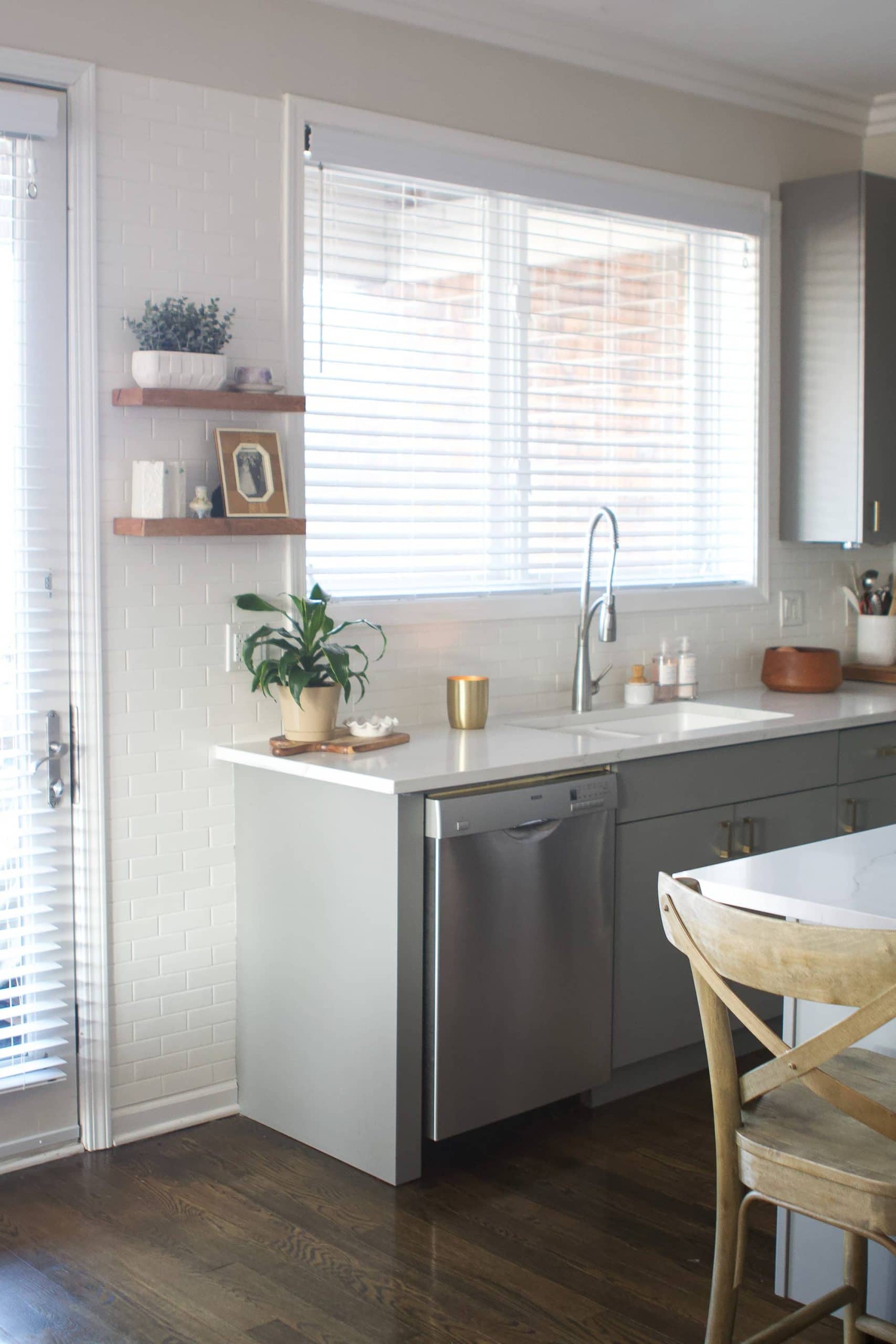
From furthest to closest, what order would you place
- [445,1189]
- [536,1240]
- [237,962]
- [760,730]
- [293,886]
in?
[760,730]
[237,962]
[293,886]
[445,1189]
[536,1240]

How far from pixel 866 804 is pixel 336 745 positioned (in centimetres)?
171

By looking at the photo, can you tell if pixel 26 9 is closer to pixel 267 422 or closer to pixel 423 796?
pixel 267 422

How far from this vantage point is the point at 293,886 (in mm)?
3309

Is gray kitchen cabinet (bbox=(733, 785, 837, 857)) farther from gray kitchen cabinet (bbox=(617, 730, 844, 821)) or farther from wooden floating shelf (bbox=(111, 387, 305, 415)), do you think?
wooden floating shelf (bbox=(111, 387, 305, 415))

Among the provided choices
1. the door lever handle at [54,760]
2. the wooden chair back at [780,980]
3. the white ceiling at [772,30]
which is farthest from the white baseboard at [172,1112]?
the white ceiling at [772,30]

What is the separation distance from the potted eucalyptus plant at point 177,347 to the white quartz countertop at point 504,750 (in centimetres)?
88

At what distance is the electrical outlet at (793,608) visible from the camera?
486cm

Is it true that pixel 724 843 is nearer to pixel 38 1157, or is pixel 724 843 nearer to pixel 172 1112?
pixel 172 1112

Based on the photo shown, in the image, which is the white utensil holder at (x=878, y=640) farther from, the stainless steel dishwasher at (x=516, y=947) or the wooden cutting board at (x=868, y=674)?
the stainless steel dishwasher at (x=516, y=947)

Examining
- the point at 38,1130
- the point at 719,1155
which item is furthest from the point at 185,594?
the point at 719,1155

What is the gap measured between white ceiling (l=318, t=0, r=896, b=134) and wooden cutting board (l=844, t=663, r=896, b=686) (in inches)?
74.2

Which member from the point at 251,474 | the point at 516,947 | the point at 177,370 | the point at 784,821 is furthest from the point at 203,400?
the point at 784,821

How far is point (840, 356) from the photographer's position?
4.57 m

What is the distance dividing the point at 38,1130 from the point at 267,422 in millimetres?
1777
